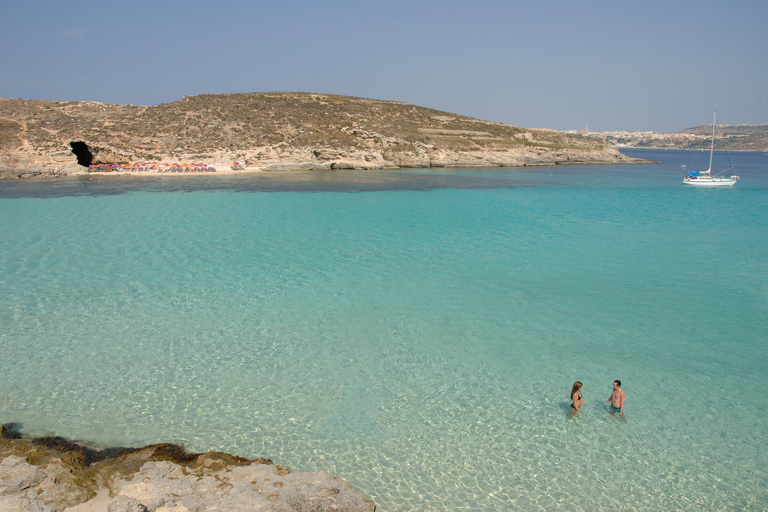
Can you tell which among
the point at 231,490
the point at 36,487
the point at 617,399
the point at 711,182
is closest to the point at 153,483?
the point at 231,490

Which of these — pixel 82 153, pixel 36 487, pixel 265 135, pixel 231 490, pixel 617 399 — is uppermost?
pixel 265 135

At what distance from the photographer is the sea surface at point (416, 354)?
5711 millimetres

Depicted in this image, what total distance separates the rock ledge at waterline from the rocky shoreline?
1516 inches

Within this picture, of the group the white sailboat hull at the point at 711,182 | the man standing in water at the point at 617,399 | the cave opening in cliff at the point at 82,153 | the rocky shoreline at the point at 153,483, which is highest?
the cave opening in cliff at the point at 82,153

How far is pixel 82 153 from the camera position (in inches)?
1625

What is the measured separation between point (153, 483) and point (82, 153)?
46163mm

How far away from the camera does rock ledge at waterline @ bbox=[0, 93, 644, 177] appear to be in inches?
1529

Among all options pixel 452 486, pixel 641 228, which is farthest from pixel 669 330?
pixel 641 228

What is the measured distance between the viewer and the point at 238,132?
46125 millimetres

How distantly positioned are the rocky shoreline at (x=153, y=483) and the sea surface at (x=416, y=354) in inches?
17.2

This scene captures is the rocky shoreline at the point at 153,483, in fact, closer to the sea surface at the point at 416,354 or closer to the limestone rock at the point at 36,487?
the limestone rock at the point at 36,487

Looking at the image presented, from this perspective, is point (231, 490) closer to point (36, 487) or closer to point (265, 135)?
point (36, 487)

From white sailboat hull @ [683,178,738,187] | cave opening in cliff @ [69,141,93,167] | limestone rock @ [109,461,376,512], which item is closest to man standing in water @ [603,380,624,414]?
limestone rock @ [109,461,376,512]

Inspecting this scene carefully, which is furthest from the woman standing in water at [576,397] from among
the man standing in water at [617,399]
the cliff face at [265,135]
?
the cliff face at [265,135]
